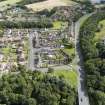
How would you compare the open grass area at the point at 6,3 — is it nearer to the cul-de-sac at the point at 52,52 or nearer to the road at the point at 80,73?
the cul-de-sac at the point at 52,52

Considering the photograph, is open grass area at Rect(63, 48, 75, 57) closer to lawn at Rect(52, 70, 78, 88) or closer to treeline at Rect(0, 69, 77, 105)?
lawn at Rect(52, 70, 78, 88)

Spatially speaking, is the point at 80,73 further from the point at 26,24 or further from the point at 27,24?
the point at 26,24

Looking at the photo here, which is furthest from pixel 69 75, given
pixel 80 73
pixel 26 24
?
pixel 26 24

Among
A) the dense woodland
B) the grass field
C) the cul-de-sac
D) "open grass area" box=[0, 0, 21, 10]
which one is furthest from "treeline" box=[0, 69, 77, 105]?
"open grass area" box=[0, 0, 21, 10]

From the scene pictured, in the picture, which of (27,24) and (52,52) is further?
(27,24)

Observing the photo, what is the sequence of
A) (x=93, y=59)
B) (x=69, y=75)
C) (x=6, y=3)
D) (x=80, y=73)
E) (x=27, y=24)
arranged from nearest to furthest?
(x=69, y=75) < (x=80, y=73) < (x=93, y=59) < (x=27, y=24) < (x=6, y=3)

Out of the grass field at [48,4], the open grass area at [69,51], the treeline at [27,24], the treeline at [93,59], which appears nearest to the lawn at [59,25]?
the treeline at [27,24]
